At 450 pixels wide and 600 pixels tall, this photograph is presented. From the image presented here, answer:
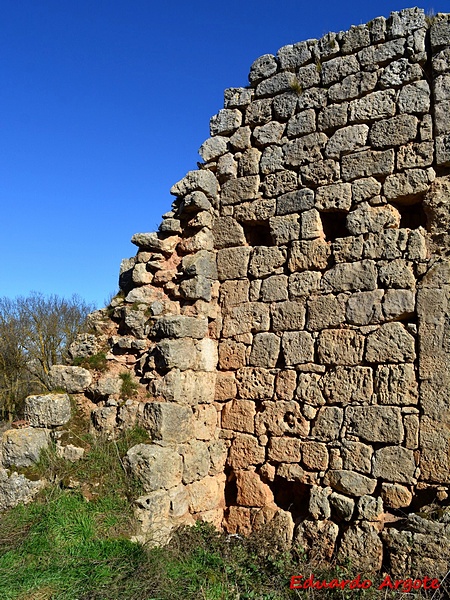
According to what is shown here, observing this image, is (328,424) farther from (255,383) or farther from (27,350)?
(27,350)

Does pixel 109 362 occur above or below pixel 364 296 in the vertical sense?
below

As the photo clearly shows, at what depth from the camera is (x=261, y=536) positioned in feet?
16.6

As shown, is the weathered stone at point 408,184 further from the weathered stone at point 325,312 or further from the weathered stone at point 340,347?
the weathered stone at point 340,347

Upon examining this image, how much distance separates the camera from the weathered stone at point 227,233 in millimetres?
5910

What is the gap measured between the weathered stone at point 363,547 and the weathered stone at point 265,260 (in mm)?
2517

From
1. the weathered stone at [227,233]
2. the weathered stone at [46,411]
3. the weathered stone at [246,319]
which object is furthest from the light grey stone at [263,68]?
the weathered stone at [46,411]

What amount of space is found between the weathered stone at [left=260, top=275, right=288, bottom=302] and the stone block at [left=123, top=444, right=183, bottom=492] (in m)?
1.77

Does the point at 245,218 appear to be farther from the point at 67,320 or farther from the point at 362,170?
the point at 67,320

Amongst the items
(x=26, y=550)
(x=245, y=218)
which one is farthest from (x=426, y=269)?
(x=26, y=550)

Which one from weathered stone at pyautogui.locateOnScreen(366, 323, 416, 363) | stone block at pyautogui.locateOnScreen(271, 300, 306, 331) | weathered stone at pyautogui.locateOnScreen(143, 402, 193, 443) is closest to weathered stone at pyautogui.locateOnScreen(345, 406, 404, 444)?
weathered stone at pyautogui.locateOnScreen(366, 323, 416, 363)

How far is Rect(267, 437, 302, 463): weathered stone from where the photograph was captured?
16.8 ft

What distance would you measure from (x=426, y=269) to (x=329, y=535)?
2465mm

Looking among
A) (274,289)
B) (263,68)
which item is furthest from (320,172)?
(263,68)

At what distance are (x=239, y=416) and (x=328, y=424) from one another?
98 cm
